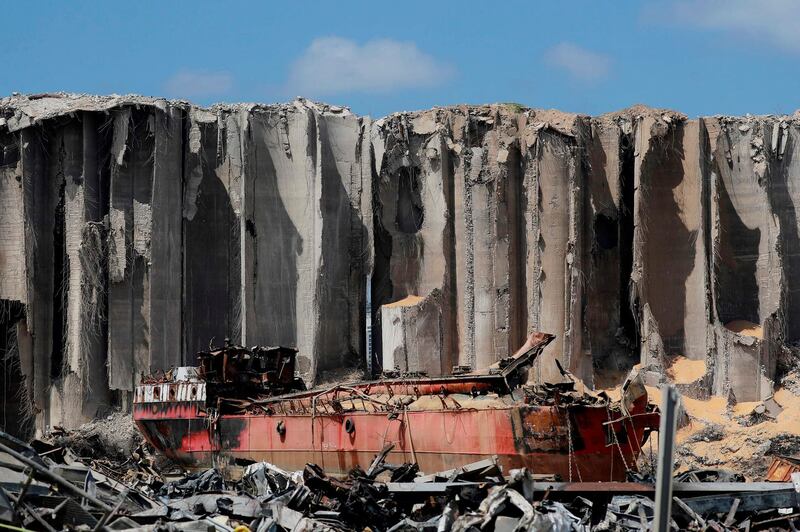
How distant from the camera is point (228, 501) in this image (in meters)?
22.4

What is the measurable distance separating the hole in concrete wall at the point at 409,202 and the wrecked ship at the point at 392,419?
7635mm

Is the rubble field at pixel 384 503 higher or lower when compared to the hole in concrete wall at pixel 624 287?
lower

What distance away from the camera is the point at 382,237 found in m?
47.0

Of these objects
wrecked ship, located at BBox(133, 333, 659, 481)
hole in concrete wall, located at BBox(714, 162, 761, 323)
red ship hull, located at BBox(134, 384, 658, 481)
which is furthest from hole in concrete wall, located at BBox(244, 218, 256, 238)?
hole in concrete wall, located at BBox(714, 162, 761, 323)

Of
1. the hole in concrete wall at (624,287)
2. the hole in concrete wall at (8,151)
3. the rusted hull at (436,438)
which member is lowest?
the rusted hull at (436,438)

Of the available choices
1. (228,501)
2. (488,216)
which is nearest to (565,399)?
(228,501)

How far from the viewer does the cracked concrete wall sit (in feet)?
143

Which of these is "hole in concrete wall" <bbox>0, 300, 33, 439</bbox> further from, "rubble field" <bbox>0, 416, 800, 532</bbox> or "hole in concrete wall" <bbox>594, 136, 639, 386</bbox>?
"rubble field" <bbox>0, 416, 800, 532</bbox>

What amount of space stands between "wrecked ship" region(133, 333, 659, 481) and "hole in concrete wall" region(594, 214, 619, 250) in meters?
11.0

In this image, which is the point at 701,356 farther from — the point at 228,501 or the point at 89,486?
the point at 89,486

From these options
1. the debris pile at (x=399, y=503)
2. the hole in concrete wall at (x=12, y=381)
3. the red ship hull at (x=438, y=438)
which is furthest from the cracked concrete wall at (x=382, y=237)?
the debris pile at (x=399, y=503)

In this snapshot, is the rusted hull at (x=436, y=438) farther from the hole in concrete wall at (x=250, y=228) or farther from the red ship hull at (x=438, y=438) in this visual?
the hole in concrete wall at (x=250, y=228)

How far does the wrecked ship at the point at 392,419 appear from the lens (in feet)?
100

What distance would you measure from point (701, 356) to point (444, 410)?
44.9 feet
